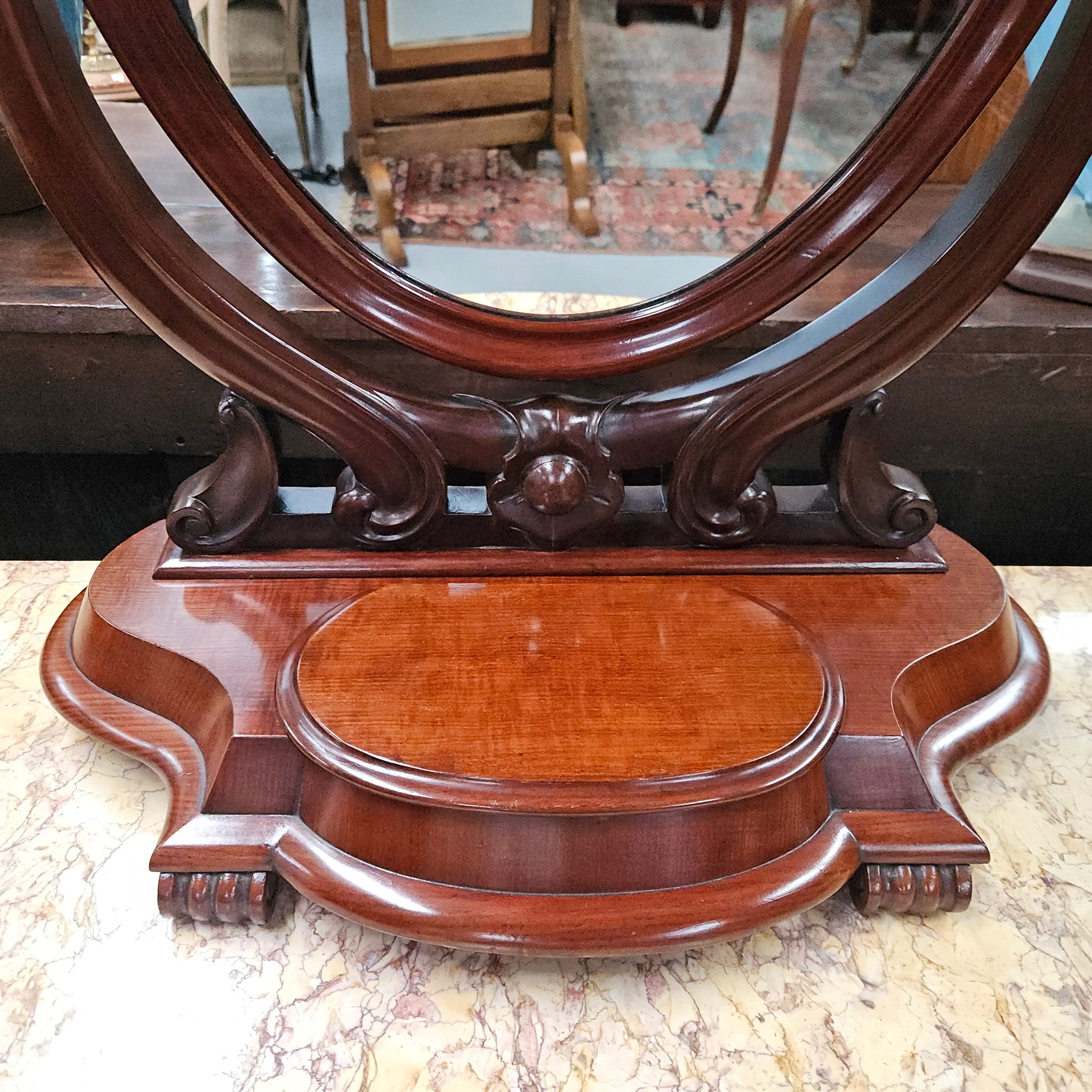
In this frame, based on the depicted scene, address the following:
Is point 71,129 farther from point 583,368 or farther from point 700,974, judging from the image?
point 700,974

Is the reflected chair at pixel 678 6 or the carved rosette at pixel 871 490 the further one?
the carved rosette at pixel 871 490

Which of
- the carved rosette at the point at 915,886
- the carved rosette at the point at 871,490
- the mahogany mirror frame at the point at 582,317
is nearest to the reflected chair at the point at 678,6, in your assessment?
the mahogany mirror frame at the point at 582,317

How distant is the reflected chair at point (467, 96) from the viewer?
505 millimetres

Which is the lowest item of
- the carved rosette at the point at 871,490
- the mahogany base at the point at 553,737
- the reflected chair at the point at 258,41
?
the mahogany base at the point at 553,737

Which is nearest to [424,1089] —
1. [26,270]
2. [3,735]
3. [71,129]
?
[3,735]

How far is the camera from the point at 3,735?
0.63 meters

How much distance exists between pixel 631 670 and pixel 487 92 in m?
0.31

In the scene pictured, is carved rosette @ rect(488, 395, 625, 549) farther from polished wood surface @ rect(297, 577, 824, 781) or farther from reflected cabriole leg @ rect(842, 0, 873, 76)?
reflected cabriole leg @ rect(842, 0, 873, 76)

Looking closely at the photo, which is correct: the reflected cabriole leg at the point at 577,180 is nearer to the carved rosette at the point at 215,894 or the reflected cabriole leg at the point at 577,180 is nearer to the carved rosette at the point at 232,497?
the carved rosette at the point at 232,497

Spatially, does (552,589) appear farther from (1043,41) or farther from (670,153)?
(1043,41)

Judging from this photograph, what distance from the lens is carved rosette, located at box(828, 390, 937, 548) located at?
2.02 ft

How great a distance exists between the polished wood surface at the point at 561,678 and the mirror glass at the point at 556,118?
18 cm

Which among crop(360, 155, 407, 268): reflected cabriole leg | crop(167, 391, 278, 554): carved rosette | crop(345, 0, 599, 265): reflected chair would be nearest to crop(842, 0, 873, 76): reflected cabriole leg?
crop(345, 0, 599, 265): reflected chair

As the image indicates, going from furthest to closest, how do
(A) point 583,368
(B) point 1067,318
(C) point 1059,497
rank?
(C) point 1059,497, (B) point 1067,318, (A) point 583,368
